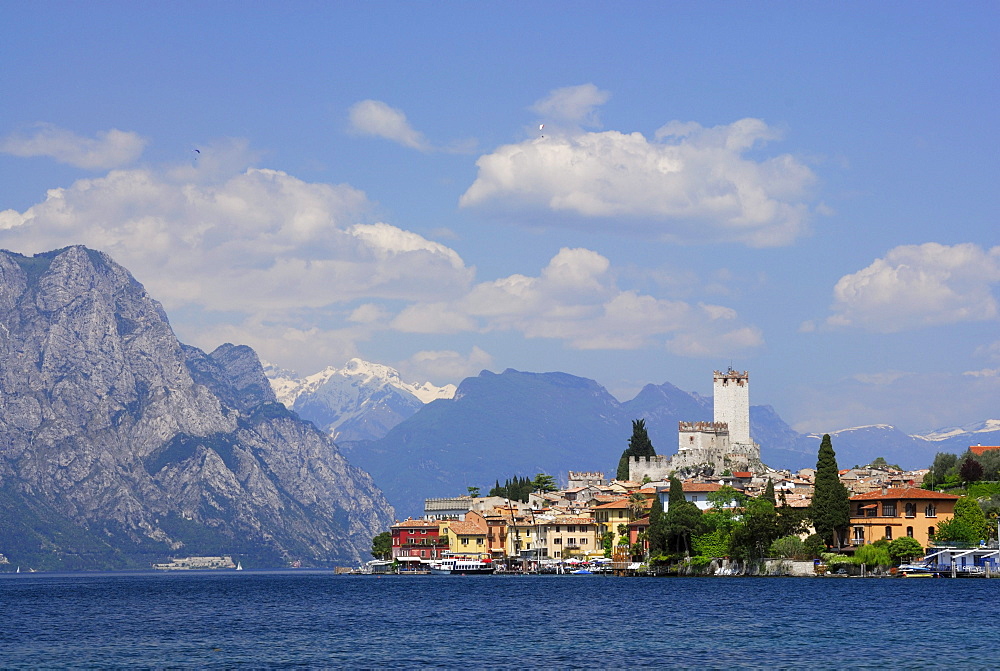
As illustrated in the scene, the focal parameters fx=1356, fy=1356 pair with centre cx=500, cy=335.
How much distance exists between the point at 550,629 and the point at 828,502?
63038 millimetres

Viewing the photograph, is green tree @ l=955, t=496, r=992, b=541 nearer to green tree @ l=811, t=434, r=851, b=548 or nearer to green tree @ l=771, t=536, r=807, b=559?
green tree @ l=811, t=434, r=851, b=548

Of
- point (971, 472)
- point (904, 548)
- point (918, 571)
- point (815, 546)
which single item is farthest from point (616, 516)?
point (918, 571)

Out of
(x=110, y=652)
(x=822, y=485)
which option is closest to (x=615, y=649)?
(x=110, y=652)

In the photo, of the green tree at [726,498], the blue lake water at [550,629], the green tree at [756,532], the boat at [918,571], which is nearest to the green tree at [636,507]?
the green tree at [726,498]

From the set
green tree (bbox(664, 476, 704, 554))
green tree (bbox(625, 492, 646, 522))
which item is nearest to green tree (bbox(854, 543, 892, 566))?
green tree (bbox(664, 476, 704, 554))

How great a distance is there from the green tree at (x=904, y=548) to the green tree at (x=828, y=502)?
16.8ft

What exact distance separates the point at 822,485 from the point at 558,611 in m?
49.7

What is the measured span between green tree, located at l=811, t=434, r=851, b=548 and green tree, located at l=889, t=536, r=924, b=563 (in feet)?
16.8

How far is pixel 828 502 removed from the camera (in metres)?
137

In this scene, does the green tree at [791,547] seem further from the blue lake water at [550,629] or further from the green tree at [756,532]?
the blue lake water at [550,629]

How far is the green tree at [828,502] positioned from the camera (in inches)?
5405

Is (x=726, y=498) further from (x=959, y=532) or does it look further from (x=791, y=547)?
(x=959, y=532)

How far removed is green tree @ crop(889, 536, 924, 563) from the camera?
136m

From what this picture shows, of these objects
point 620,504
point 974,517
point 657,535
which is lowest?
point 657,535
